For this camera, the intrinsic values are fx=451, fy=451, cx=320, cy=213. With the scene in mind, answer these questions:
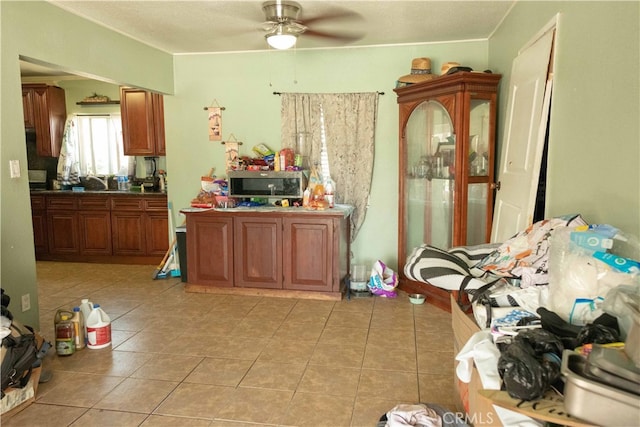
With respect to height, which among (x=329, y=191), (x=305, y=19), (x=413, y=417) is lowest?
(x=413, y=417)

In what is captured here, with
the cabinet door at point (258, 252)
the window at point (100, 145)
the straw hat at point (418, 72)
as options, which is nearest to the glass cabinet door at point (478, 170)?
the straw hat at point (418, 72)

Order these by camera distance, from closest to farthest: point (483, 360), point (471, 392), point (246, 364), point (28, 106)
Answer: point (483, 360)
point (471, 392)
point (246, 364)
point (28, 106)

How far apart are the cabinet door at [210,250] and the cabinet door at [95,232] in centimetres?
175

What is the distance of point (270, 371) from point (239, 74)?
3160 millimetres

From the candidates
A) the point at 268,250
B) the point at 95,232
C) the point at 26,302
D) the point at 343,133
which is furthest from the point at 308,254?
the point at 95,232

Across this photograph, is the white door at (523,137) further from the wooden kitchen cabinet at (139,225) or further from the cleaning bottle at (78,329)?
the wooden kitchen cabinet at (139,225)

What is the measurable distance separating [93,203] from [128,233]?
0.57 m

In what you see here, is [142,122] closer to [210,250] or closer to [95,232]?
[95,232]

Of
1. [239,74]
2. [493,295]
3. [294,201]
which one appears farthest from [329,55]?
[493,295]

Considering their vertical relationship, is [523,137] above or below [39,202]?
above

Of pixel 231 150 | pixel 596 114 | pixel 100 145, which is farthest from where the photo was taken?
pixel 100 145

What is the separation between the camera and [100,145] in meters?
6.08

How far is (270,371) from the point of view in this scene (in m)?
2.69

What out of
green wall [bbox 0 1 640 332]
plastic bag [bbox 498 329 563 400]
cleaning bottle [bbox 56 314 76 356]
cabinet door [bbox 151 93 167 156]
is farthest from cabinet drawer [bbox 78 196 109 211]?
plastic bag [bbox 498 329 563 400]
